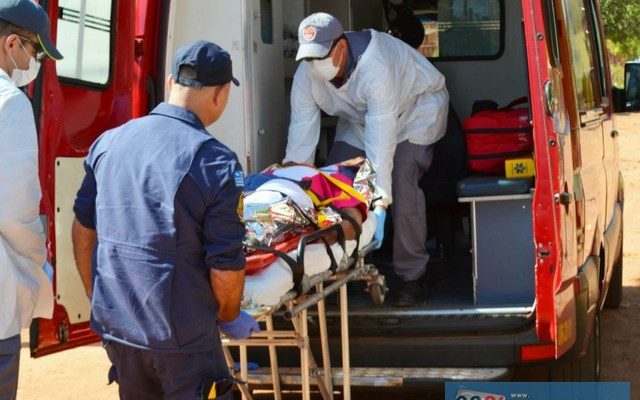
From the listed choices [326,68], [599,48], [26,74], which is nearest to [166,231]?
[26,74]

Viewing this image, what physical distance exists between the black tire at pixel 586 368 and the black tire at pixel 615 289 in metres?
2.26

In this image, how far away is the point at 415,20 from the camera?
7.13m

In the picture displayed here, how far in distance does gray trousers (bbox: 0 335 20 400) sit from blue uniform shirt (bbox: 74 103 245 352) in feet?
0.96

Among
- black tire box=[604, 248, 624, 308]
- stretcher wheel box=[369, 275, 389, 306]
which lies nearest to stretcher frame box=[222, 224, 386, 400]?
stretcher wheel box=[369, 275, 389, 306]

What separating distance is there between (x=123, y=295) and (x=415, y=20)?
409cm

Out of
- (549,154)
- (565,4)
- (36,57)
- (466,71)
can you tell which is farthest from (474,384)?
(466,71)

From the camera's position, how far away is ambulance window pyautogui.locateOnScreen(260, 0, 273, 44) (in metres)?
5.83

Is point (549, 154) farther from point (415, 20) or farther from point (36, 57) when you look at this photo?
point (415, 20)

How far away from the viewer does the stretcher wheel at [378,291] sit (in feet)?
16.8

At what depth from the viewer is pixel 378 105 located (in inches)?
217

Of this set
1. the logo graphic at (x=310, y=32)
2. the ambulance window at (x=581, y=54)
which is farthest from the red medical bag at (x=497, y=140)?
the logo graphic at (x=310, y=32)

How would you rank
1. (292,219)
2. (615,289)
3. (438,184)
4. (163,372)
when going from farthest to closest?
(615,289) → (438,184) → (292,219) → (163,372)

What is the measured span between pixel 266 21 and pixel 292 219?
72.0 inches

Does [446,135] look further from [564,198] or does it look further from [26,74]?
[26,74]
